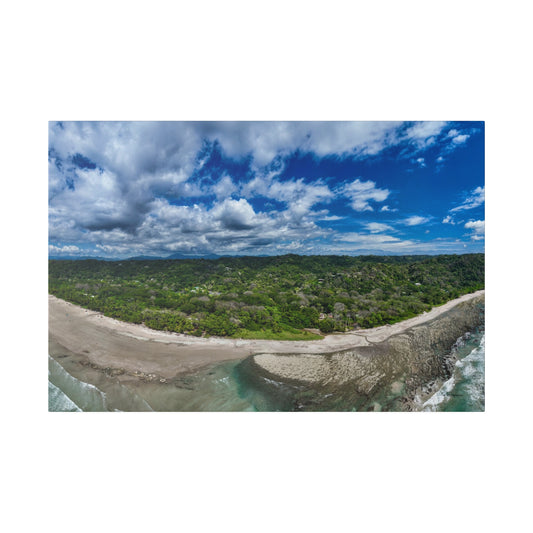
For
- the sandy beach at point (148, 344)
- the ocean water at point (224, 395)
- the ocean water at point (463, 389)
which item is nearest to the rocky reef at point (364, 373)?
the ocean water at point (224, 395)

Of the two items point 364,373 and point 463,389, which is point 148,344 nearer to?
point 364,373

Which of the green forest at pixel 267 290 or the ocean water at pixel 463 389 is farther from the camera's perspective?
the green forest at pixel 267 290

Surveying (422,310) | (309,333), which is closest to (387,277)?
(422,310)

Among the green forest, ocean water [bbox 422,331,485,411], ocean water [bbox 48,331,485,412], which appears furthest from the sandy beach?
ocean water [bbox 422,331,485,411]

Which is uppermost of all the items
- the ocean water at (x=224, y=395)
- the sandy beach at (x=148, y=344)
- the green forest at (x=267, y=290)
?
the green forest at (x=267, y=290)

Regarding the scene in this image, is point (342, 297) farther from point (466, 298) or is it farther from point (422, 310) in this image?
point (466, 298)

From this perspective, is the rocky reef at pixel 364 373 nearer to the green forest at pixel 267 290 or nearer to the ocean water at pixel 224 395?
the ocean water at pixel 224 395

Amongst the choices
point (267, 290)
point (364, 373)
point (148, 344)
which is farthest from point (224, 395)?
point (267, 290)
